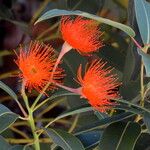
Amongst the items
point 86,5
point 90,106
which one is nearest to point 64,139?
point 90,106

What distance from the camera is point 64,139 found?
2.49ft

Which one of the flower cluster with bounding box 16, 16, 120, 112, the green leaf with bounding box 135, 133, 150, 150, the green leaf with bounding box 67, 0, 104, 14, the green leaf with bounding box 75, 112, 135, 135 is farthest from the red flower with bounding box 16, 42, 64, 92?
the green leaf with bounding box 67, 0, 104, 14

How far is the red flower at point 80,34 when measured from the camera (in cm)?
76

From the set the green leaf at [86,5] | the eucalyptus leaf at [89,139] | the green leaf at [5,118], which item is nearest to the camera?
the green leaf at [5,118]

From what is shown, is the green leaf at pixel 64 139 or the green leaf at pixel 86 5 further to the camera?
the green leaf at pixel 86 5

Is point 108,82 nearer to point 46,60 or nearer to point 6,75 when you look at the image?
point 46,60

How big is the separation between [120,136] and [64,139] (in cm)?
11

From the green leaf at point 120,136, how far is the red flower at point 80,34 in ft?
0.45

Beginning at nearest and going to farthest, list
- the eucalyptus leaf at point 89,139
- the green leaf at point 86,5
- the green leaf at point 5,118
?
the green leaf at point 5,118 < the eucalyptus leaf at point 89,139 < the green leaf at point 86,5

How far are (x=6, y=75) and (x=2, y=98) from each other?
0.33 feet

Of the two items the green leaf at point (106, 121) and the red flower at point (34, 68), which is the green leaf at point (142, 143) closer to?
the green leaf at point (106, 121)

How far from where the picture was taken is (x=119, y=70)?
1.13 metres

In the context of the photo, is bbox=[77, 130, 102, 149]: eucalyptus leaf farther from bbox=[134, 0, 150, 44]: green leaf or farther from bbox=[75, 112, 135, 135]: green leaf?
bbox=[134, 0, 150, 44]: green leaf

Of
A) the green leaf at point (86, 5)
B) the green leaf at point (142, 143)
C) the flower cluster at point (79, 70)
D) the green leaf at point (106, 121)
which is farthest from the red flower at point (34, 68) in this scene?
the green leaf at point (86, 5)
